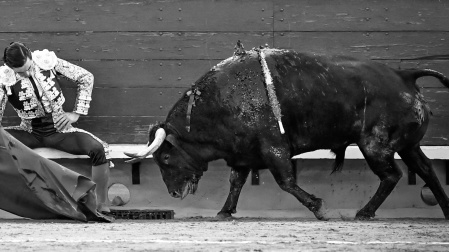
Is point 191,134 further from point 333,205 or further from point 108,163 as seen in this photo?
point 333,205

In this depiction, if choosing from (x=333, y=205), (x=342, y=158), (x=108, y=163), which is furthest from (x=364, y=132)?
(x=108, y=163)

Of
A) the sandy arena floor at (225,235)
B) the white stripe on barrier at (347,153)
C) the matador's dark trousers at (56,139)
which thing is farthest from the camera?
the white stripe on barrier at (347,153)

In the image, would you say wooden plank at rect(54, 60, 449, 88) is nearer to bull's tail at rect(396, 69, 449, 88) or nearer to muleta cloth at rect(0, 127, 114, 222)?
bull's tail at rect(396, 69, 449, 88)

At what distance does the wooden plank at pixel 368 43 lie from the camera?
1151 centimetres

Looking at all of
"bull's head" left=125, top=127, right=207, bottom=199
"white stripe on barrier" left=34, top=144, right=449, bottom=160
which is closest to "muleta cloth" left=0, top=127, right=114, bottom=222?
"bull's head" left=125, top=127, right=207, bottom=199

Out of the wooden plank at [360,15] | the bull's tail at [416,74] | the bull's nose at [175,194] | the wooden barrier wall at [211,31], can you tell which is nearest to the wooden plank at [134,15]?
the wooden barrier wall at [211,31]

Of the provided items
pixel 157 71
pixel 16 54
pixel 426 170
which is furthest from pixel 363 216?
pixel 16 54

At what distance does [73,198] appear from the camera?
10422 mm

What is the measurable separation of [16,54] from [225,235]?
9.18ft

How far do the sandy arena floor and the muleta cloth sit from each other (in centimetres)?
11

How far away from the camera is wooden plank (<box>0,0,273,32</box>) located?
1151 centimetres

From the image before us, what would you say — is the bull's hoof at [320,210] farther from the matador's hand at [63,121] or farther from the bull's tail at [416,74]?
the matador's hand at [63,121]

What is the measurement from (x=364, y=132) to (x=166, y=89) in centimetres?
187

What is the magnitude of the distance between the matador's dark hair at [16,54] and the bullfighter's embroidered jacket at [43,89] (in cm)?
25
